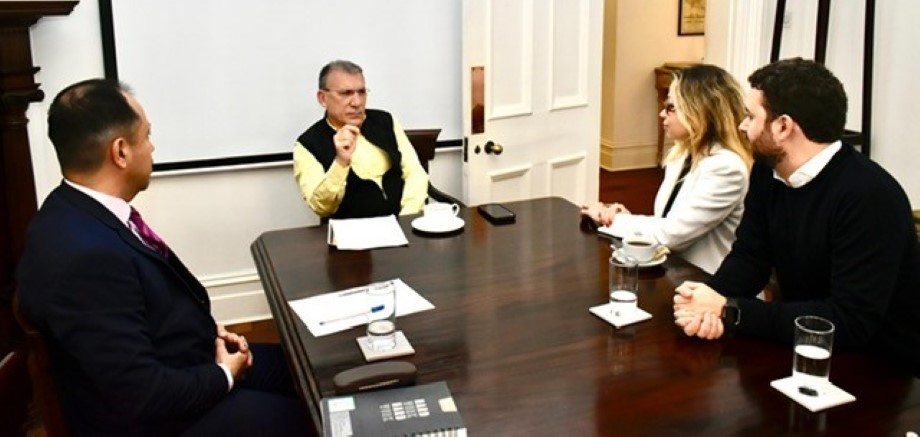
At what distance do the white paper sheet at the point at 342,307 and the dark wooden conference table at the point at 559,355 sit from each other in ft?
0.08

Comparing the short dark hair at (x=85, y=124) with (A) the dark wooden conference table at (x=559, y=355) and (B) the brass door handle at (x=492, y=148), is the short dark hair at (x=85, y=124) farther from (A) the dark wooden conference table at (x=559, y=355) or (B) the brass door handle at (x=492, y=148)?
(B) the brass door handle at (x=492, y=148)

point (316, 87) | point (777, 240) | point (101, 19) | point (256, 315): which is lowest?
point (256, 315)

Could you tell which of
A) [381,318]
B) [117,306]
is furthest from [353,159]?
[117,306]

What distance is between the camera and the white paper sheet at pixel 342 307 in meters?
1.81

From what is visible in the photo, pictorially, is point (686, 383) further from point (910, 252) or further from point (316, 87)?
point (316, 87)

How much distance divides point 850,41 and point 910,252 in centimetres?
212

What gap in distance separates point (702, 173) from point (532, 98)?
1.41 metres

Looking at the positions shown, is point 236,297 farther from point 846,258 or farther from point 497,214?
point 846,258

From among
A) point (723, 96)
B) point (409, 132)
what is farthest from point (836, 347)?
point (409, 132)

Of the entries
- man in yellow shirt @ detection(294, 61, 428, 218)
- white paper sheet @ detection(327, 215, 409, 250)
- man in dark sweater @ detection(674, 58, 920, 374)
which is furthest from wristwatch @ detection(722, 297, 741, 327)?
man in yellow shirt @ detection(294, 61, 428, 218)

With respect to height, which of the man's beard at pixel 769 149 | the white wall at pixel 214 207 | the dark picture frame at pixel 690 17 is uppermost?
the dark picture frame at pixel 690 17

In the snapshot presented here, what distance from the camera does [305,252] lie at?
238 cm

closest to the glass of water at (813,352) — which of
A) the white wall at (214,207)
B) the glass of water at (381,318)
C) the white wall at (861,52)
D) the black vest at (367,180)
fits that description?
the glass of water at (381,318)

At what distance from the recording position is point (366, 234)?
2.51 meters
